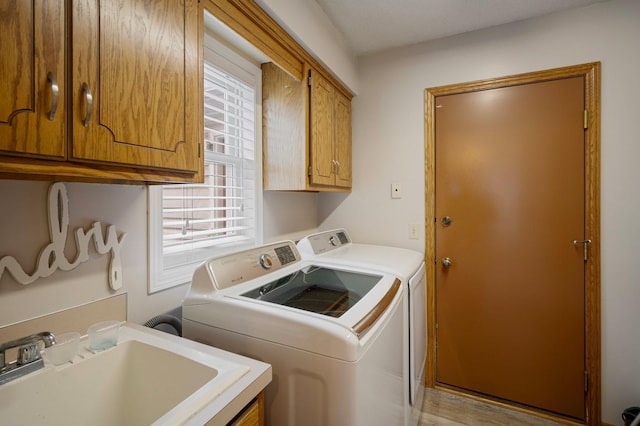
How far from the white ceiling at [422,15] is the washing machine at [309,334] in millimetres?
1533

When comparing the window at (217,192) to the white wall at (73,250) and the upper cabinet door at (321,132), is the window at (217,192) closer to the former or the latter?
the white wall at (73,250)

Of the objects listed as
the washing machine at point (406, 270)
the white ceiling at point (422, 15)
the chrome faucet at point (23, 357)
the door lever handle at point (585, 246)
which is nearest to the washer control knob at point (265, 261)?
the washing machine at point (406, 270)

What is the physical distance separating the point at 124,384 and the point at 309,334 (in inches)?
23.5

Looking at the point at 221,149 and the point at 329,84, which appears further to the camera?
the point at 329,84

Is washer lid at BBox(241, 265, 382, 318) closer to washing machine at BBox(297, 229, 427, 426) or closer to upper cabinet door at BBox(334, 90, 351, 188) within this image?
washing machine at BBox(297, 229, 427, 426)

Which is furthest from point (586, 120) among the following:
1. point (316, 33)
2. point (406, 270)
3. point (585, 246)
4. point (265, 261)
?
point (265, 261)

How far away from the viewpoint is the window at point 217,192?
136 cm

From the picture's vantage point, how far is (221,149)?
1729mm

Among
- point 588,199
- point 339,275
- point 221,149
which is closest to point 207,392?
point 339,275

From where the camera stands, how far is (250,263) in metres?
1.38

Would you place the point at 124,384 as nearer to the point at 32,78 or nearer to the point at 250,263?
the point at 250,263

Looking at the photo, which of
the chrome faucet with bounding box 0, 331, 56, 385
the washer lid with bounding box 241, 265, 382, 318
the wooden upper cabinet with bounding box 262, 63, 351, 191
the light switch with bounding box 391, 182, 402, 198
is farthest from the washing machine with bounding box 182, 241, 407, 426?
the light switch with bounding box 391, 182, 402, 198

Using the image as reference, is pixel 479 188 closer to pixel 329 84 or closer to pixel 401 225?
pixel 401 225

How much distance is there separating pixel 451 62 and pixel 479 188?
2.97 feet
